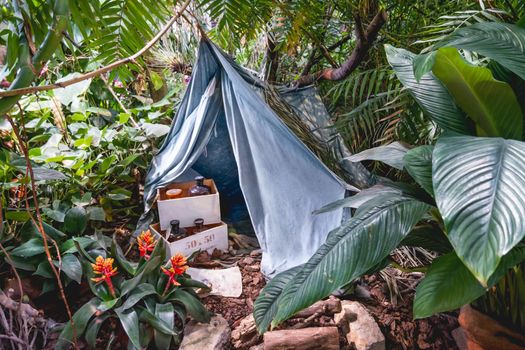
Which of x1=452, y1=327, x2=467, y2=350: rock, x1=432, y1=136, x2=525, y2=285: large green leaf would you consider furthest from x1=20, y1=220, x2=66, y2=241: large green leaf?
x1=452, y1=327, x2=467, y2=350: rock

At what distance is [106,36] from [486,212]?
3.35 feet

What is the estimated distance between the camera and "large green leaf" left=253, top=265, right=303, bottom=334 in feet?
3.51

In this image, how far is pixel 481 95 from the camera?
42.3 inches

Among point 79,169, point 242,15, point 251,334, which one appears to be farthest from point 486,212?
point 79,169

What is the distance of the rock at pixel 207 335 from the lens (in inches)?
56.5

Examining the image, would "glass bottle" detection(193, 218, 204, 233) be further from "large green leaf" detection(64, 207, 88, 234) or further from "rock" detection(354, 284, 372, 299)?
"rock" detection(354, 284, 372, 299)

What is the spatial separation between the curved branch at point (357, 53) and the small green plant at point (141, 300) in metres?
1.30

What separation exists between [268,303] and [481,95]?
2.68ft

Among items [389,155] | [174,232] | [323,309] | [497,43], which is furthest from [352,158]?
[174,232]

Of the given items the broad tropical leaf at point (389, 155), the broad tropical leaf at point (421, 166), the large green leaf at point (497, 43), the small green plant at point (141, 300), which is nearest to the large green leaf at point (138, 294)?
the small green plant at point (141, 300)

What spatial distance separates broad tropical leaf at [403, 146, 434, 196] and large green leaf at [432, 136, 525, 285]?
0.50 ft

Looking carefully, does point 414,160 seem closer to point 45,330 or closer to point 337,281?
point 337,281

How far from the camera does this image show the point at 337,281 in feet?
3.23

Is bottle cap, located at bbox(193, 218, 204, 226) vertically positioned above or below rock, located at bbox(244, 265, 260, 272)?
above
